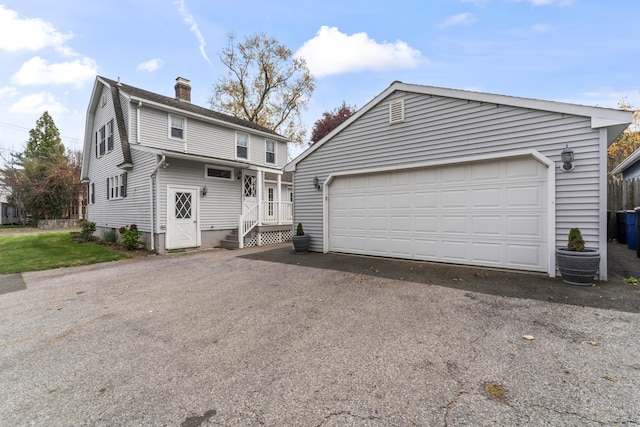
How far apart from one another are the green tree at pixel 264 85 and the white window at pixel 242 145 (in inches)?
383

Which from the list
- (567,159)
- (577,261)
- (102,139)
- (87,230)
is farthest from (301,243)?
(102,139)

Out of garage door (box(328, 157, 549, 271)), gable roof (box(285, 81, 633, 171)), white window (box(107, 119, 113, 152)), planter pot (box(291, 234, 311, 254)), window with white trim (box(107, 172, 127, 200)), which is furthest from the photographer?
white window (box(107, 119, 113, 152))

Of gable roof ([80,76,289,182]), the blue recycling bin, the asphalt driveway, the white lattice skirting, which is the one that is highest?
gable roof ([80,76,289,182])

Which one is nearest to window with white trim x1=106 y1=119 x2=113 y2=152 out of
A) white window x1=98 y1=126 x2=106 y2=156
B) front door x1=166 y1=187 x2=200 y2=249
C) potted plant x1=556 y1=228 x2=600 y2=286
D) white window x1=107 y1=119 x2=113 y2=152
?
white window x1=107 y1=119 x2=113 y2=152

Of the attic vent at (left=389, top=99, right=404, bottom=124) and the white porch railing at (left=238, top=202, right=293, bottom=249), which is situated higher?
the attic vent at (left=389, top=99, right=404, bottom=124)

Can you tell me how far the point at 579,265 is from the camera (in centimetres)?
482

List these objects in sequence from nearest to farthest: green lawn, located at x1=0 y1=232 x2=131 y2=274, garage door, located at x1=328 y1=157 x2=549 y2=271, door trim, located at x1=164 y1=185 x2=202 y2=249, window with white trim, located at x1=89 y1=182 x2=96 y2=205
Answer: garage door, located at x1=328 y1=157 x2=549 y2=271 < green lawn, located at x1=0 y1=232 x2=131 y2=274 < door trim, located at x1=164 y1=185 x2=202 y2=249 < window with white trim, located at x1=89 y1=182 x2=96 y2=205

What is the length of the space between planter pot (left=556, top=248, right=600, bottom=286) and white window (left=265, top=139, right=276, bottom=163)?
45.6 ft

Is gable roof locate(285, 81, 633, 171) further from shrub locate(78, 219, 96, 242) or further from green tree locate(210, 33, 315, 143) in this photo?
green tree locate(210, 33, 315, 143)

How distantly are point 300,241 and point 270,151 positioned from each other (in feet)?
28.7

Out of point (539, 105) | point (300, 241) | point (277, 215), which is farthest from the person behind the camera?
point (277, 215)

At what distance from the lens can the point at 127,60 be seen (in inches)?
449

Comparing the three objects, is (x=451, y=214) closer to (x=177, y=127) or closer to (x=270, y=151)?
(x=177, y=127)

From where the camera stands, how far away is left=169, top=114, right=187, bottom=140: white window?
40.0 feet
